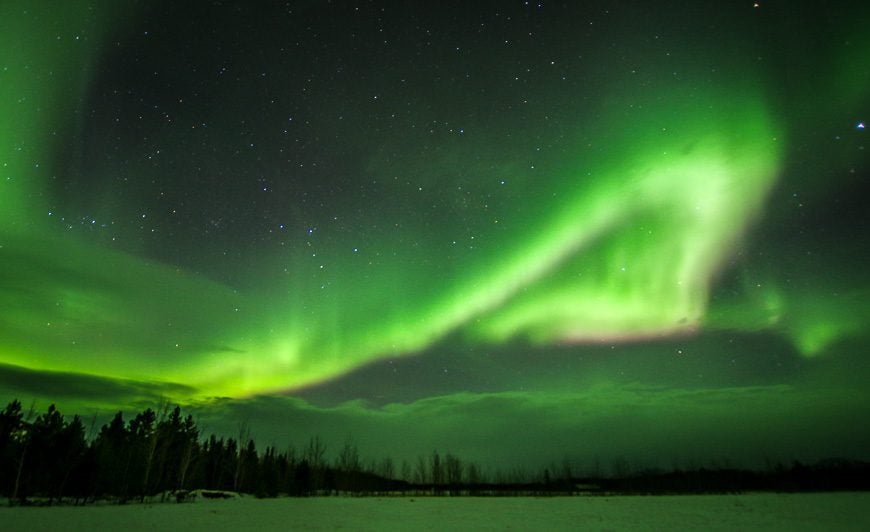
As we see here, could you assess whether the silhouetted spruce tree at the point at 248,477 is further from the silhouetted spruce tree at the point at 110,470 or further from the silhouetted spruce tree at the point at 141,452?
the silhouetted spruce tree at the point at 110,470

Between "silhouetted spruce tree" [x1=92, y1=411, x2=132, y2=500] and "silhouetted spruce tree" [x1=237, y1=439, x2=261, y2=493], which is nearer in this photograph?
"silhouetted spruce tree" [x1=92, y1=411, x2=132, y2=500]

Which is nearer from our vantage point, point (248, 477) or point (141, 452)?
point (141, 452)

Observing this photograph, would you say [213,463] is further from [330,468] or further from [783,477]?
[783,477]

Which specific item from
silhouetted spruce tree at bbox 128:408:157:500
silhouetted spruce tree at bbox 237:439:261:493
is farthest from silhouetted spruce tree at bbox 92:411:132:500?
silhouetted spruce tree at bbox 237:439:261:493

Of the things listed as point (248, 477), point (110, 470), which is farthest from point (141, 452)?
point (248, 477)

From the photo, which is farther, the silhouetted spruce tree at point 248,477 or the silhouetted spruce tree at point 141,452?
the silhouetted spruce tree at point 248,477

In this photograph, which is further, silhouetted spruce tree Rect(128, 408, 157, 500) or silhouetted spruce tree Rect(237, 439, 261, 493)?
silhouetted spruce tree Rect(237, 439, 261, 493)

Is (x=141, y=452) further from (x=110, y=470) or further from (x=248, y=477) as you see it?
(x=248, y=477)

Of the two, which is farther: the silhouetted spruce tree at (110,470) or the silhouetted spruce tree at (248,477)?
the silhouetted spruce tree at (248,477)

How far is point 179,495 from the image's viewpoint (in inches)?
2418

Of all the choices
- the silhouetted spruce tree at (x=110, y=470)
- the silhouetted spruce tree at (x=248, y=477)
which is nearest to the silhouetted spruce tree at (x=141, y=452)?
the silhouetted spruce tree at (x=110, y=470)

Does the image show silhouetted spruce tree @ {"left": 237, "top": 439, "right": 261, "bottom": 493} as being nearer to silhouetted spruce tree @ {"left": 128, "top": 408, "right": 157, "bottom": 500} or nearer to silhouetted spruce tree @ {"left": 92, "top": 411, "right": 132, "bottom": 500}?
silhouetted spruce tree @ {"left": 128, "top": 408, "right": 157, "bottom": 500}

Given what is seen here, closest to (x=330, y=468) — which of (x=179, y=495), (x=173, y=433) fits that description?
(x=173, y=433)

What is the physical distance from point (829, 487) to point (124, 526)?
Answer: 164m
